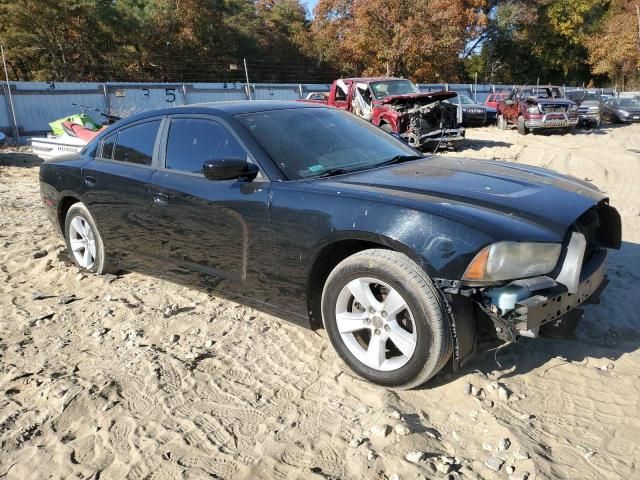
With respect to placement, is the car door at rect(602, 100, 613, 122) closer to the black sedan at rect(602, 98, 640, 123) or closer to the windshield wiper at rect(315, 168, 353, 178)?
the black sedan at rect(602, 98, 640, 123)

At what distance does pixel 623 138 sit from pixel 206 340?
55.6 ft

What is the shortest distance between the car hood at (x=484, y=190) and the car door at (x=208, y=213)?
0.60 metres

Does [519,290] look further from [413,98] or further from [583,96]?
[583,96]

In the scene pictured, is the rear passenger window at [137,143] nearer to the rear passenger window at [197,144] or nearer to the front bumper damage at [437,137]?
the rear passenger window at [197,144]

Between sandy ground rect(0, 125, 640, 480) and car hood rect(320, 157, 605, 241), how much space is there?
91 cm

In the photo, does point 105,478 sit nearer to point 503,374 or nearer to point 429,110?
point 503,374

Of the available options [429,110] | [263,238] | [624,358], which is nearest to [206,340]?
[263,238]

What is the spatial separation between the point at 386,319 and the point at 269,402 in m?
0.77

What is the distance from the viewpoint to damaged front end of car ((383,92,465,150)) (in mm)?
12898

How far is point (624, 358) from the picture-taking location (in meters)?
3.22

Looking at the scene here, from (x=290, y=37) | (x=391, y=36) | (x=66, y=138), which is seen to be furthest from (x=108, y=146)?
(x=290, y=37)

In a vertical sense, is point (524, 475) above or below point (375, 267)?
below

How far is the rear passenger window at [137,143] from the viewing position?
4.14 metres

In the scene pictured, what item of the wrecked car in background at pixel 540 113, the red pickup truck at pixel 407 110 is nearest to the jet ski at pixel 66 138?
the red pickup truck at pixel 407 110
